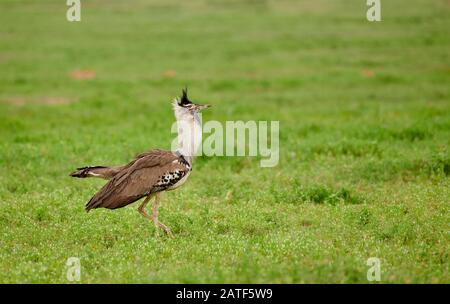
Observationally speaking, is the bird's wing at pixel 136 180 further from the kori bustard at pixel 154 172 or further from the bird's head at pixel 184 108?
the bird's head at pixel 184 108

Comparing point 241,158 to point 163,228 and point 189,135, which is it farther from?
point 163,228

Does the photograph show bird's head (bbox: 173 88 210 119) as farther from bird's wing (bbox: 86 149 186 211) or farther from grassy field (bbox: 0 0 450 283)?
grassy field (bbox: 0 0 450 283)

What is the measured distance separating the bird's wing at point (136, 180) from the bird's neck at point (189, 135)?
0.52 ft

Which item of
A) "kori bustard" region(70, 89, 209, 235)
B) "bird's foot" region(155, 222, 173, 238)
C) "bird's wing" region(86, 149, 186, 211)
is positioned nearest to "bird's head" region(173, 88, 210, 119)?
"kori bustard" region(70, 89, 209, 235)

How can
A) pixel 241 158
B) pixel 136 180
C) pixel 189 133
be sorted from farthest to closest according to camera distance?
pixel 241 158 < pixel 189 133 < pixel 136 180

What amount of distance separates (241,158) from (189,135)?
4.47m

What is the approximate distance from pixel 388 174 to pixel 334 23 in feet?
78.0

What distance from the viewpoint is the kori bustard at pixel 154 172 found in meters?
9.32

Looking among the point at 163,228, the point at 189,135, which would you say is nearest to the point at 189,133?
the point at 189,135

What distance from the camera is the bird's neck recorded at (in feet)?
32.1

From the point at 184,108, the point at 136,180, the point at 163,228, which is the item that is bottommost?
the point at 163,228

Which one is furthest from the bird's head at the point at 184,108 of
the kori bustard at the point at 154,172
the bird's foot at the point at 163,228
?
the bird's foot at the point at 163,228

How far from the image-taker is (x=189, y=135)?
32.3 ft
